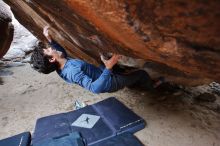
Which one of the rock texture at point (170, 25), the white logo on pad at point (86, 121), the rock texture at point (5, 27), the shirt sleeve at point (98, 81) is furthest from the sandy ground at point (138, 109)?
the rock texture at point (170, 25)

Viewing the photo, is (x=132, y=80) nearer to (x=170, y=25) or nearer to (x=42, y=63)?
(x=42, y=63)

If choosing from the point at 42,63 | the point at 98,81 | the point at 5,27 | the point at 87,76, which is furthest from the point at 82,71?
the point at 5,27

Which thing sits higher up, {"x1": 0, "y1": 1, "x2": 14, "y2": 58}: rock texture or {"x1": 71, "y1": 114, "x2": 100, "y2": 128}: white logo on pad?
{"x1": 0, "y1": 1, "x2": 14, "y2": 58}: rock texture

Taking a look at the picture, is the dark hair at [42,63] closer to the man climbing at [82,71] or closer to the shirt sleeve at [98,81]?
the man climbing at [82,71]

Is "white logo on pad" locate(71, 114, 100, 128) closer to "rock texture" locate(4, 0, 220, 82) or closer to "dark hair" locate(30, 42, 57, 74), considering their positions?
"dark hair" locate(30, 42, 57, 74)

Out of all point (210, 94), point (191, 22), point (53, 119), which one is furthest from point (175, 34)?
point (210, 94)

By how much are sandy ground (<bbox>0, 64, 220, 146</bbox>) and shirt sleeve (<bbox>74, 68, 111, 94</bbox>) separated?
737 millimetres

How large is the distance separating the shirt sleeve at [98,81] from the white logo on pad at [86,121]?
0.54 metres

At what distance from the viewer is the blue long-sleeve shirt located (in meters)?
3.00

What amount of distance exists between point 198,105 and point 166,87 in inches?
28.0

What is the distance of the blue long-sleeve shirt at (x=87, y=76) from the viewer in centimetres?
300

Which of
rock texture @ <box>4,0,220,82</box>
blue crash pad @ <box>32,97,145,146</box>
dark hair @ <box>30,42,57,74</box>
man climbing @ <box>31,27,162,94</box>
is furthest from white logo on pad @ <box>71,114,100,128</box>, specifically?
rock texture @ <box>4,0,220,82</box>

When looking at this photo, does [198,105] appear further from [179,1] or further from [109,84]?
[179,1]

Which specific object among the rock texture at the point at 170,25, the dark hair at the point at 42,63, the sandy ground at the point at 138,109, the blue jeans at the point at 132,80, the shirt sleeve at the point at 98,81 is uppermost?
the rock texture at the point at 170,25
